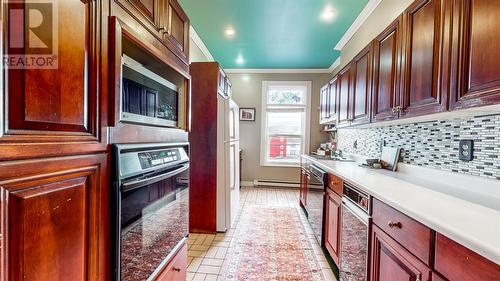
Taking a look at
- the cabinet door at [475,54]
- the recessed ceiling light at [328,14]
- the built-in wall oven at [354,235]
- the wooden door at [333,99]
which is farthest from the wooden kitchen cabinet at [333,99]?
the cabinet door at [475,54]

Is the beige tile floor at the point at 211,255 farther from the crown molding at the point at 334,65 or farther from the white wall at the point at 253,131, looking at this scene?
the crown molding at the point at 334,65

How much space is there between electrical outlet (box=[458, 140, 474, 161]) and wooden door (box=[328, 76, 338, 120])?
1901mm

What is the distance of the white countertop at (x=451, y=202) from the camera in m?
0.76

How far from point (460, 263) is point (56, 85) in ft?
4.36

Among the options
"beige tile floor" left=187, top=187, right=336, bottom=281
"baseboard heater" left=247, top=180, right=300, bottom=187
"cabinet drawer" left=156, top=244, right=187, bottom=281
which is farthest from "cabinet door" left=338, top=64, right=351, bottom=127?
"baseboard heater" left=247, top=180, right=300, bottom=187

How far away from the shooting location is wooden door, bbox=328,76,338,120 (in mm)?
3310

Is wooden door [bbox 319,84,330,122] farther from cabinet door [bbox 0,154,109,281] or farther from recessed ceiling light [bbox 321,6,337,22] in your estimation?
cabinet door [bbox 0,154,109,281]

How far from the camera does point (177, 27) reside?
1.47 m

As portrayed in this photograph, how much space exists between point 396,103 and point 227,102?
1767 millimetres

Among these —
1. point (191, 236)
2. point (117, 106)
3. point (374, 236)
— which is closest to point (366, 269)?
point (374, 236)

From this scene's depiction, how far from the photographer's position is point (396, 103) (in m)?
1.74

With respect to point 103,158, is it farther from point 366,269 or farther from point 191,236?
point 191,236

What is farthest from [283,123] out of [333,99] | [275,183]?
[333,99]

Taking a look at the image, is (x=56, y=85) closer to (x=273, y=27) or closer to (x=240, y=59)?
(x=273, y=27)
